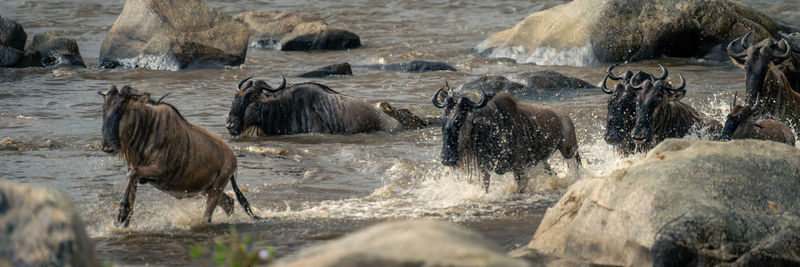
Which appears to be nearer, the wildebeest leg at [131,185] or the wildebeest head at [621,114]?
the wildebeest leg at [131,185]

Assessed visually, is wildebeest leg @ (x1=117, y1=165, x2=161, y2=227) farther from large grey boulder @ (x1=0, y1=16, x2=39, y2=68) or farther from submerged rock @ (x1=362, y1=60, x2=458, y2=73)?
large grey boulder @ (x1=0, y1=16, x2=39, y2=68)

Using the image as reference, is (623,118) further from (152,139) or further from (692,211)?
(152,139)

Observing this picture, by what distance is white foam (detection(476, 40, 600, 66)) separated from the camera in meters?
19.9

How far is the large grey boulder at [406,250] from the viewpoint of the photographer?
9.98 ft

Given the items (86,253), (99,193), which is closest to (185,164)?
(99,193)

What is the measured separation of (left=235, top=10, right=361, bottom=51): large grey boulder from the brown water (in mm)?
623

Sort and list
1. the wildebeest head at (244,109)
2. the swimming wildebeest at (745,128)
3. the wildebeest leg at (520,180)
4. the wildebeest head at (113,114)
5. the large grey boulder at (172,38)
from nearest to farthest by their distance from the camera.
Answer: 1. the wildebeest head at (113,114)
2. the swimming wildebeest at (745,128)
3. the wildebeest leg at (520,180)
4. the wildebeest head at (244,109)
5. the large grey boulder at (172,38)

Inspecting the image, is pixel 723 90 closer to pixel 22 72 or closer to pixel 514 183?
pixel 514 183

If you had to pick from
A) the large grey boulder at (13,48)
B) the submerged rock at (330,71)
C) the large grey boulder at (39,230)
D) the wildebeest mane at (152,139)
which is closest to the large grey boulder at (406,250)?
the large grey boulder at (39,230)

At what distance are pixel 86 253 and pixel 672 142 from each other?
4324mm

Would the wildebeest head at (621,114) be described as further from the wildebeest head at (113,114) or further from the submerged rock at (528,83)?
the submerged rock at (528,83)

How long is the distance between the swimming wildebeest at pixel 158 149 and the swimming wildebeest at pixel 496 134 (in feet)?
7.08

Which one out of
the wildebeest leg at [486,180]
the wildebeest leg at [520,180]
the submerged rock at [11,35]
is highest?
the wildebeest leg at [486,180]

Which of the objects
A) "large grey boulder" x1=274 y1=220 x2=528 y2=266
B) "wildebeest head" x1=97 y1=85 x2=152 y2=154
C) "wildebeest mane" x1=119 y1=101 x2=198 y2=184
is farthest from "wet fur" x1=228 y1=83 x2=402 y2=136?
"large grey boulder" x1=274 y1=220 x2=528 y2=266
